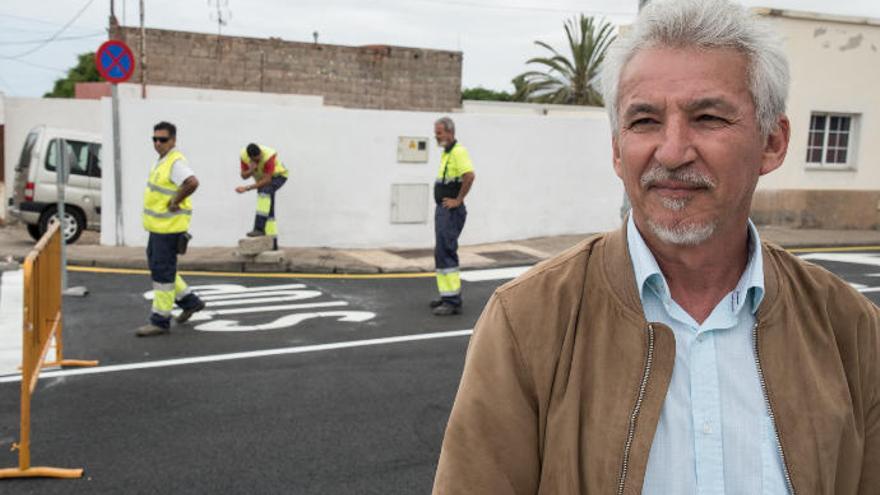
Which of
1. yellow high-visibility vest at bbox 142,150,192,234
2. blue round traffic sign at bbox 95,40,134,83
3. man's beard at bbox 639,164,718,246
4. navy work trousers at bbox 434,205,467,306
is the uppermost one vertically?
→ blue round traffic sign at bbox 95,40,134,83

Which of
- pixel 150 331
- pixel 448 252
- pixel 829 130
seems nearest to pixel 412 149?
pixel 448 252

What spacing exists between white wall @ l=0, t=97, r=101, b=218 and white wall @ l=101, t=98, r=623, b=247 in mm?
6542

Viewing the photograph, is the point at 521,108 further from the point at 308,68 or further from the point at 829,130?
the point at 829,130

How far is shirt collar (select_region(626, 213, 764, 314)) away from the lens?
184cm

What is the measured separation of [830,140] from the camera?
Result: 1816 centimetres

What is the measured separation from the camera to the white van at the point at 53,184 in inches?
531

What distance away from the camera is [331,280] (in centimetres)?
1148

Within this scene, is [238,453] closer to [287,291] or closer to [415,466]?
[415,466]

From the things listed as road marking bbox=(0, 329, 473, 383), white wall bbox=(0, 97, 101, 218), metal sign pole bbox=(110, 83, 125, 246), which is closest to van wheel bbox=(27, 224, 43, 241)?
metal sign pole bbox=(110, 83, 125, 246)

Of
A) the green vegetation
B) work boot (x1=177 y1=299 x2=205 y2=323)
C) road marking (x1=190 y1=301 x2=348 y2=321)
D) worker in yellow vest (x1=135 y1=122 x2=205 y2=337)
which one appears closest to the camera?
worker in yellow vest (x1=135 y1=122 x2=205 y2=337)

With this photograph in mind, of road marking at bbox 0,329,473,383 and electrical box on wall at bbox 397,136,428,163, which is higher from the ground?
electrical box on wall at bbox 397,136,428,163

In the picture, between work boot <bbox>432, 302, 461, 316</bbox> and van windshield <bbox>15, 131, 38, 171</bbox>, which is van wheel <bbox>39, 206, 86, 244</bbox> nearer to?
van windshield <bbox>15, 131, 38, 171</bbox>

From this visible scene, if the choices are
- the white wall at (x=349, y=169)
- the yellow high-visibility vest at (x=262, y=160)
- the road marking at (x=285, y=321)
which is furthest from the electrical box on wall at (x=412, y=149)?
the road marking at (x=285, y=321)

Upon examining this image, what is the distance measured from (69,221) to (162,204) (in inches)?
261
